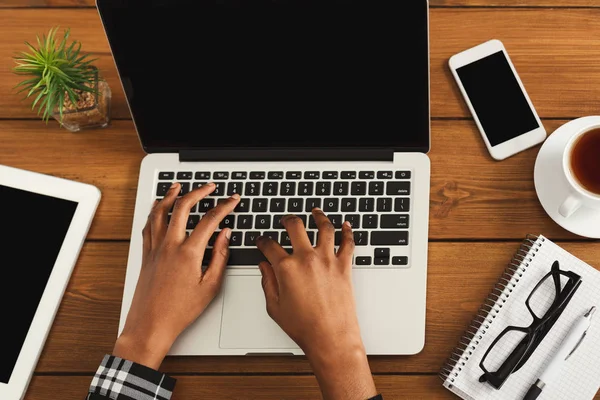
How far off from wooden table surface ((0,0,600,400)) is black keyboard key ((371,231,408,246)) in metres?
0.05

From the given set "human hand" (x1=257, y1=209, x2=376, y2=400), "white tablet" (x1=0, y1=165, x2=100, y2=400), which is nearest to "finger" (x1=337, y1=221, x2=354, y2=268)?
"human hand" (x1=257, y1=209, x2=376, y2=400)

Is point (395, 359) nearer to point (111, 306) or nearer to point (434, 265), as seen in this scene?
point (434, 265)

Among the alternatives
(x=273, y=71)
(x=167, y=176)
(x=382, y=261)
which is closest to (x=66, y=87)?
(x=167, y=176)

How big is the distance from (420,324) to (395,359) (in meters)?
0.06

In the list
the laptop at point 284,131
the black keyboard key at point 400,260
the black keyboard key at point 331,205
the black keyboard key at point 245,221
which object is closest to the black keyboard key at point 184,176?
the laptop at point 284,131

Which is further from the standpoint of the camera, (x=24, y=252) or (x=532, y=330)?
(x=24, y=252)

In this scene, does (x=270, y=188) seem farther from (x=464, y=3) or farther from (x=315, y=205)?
(x=464, y=3)

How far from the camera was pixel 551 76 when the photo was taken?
935 mm

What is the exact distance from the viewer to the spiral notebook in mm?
788

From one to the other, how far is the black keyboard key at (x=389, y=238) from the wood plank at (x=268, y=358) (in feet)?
0.17

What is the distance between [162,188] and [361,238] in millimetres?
308

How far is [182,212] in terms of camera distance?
0.86 meters

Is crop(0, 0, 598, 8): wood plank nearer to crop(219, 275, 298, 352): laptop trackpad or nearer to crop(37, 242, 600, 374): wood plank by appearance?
crop(37, 242, 600, 374): wood plank

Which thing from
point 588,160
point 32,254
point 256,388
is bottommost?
point 256,388
